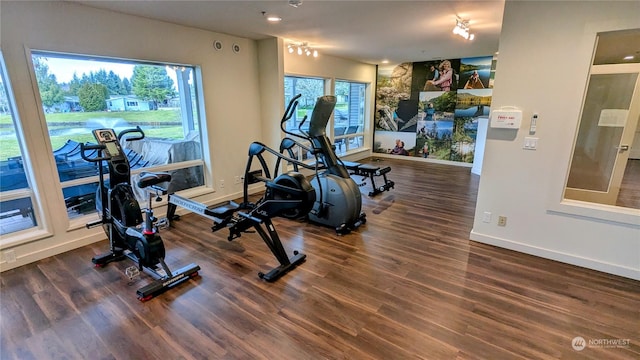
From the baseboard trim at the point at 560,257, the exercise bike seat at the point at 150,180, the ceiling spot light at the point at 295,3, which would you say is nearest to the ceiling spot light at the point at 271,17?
the ceiling spot light at the point at 295,3

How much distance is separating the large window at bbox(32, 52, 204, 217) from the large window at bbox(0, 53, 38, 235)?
0.27m

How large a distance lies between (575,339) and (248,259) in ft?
9.04

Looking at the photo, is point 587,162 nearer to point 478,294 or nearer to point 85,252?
point 478,294

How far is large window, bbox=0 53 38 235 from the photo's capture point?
9.14ft

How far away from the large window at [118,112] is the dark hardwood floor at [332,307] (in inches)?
39.0

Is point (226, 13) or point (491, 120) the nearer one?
point (491, 120)

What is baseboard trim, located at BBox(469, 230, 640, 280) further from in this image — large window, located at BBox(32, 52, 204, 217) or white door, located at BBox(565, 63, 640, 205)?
large window, located at BBox(32, 52, 204, 217)

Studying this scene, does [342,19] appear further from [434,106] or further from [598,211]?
[434,106]

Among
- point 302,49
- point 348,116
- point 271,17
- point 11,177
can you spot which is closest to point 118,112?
point 11,177

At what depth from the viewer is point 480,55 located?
22.1ft

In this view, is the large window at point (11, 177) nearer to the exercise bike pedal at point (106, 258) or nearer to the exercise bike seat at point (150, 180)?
the exercise bike pedal at point (106, 258)

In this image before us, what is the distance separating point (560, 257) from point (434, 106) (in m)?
5.45

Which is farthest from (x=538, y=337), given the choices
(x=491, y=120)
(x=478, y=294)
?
(x=491, y=120)

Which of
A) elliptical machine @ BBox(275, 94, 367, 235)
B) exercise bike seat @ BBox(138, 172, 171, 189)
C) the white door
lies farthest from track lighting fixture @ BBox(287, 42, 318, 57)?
the white door
